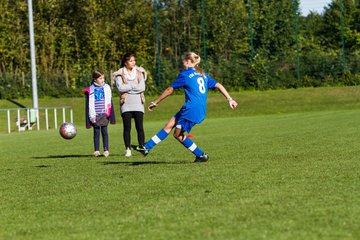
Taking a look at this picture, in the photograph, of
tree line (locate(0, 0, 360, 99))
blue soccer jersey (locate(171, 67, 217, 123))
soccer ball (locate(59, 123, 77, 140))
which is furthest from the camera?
tree line (locate(0, 0, 360, 99))

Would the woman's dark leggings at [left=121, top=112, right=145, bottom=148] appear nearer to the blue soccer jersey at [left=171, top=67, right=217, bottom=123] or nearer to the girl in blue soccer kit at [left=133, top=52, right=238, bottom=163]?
the girl in blue soccer kit at [left=133, top=52, right=238, bottom=163]

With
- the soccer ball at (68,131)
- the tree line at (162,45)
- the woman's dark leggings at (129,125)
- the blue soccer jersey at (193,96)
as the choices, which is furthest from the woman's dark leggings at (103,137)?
the tree line at (162,45)

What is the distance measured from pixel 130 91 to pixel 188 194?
6674 mm

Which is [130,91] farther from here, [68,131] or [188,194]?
[188,194]

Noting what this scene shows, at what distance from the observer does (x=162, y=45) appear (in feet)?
157

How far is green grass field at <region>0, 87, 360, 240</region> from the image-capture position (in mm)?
5680

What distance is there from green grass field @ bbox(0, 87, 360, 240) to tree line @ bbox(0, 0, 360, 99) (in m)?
30.9

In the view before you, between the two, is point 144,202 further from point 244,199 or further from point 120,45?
point 120,45

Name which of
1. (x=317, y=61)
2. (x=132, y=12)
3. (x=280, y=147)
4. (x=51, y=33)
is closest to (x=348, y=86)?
(x=317, y=61)

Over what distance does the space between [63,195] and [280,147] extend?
676 cm

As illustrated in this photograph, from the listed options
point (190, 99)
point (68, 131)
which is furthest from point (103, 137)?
point (190, 99)

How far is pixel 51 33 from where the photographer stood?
47.8 metres

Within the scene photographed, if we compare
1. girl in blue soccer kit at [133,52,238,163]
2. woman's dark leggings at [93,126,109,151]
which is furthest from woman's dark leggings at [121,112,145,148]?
girl in blue soccer kit at [133,52,238,163]

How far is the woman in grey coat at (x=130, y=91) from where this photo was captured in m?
14.0
